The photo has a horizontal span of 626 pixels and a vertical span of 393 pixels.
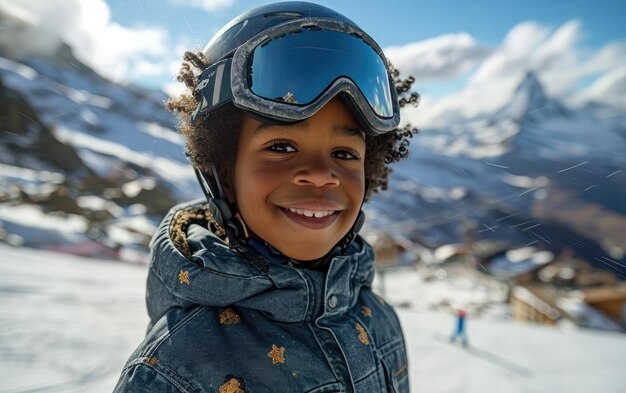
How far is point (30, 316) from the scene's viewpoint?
227 centimetres

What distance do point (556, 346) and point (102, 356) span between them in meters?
3.22

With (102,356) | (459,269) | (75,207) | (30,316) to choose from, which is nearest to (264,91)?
(102,356)

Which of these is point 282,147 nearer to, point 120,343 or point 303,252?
point 303,252

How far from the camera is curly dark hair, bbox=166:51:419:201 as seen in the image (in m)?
0.94

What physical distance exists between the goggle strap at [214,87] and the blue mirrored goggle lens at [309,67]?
65 millimetres

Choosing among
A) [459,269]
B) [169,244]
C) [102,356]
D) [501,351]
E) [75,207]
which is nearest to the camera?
[169,244]

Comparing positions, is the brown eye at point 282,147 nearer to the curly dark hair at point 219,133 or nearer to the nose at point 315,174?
the nose at point 315,174

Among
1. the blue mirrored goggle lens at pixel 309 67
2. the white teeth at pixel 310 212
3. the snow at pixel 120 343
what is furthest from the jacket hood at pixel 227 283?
the snow at pixel 120 343

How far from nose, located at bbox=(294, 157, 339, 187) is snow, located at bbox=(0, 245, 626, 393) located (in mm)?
1470

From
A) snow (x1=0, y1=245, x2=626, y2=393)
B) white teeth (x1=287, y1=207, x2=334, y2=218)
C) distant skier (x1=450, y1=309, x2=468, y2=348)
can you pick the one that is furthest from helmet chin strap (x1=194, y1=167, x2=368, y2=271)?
distant skier (x1=450, y1=309, x2=468, y2=348)

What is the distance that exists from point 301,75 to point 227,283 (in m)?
0.46

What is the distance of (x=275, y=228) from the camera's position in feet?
2.57

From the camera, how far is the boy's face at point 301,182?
0.75 m

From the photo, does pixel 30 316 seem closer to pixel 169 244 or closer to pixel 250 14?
pixel 169 244
